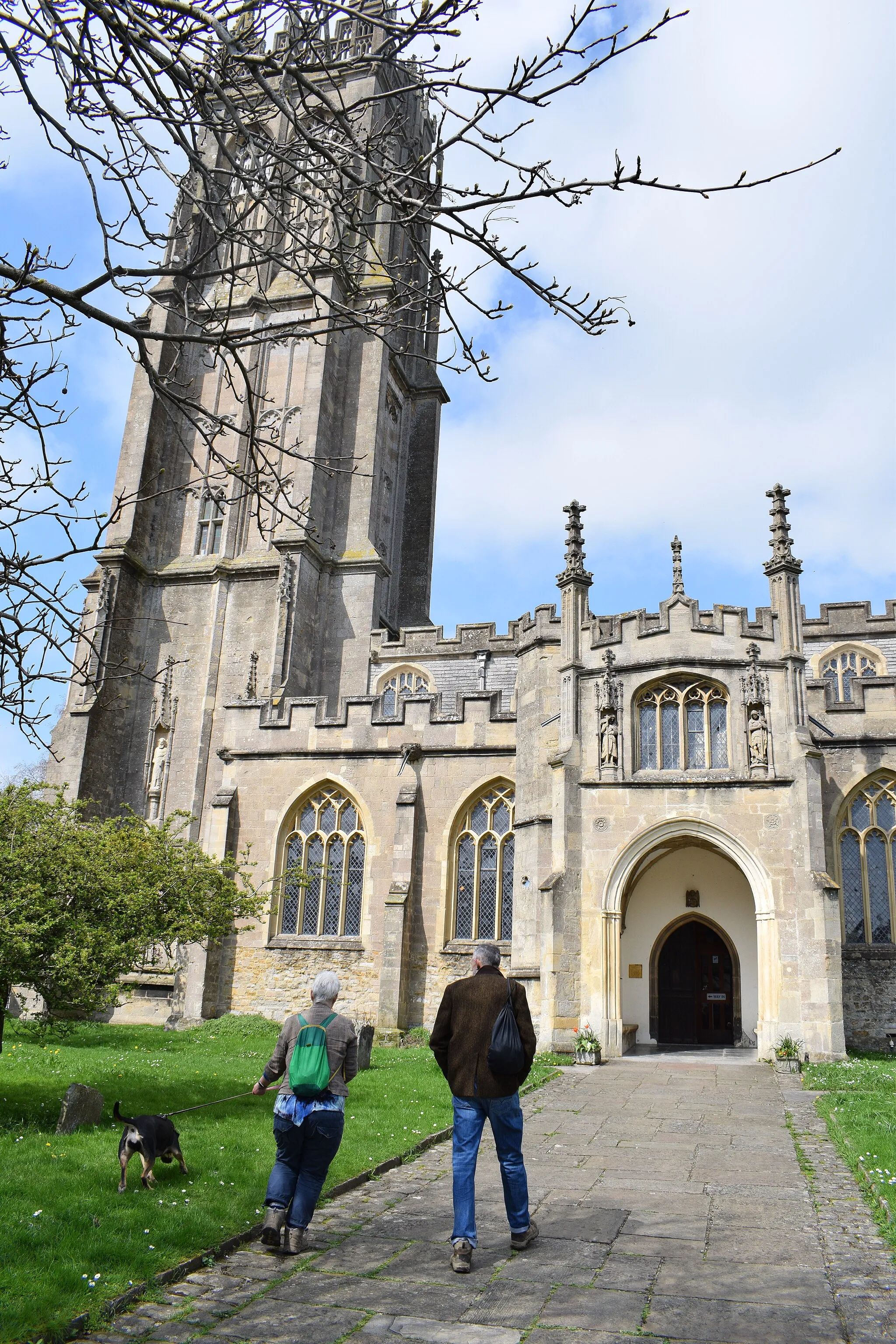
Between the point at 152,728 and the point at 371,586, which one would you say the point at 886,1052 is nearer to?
the point at 371,586

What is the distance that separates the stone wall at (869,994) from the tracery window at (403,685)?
12946 mm

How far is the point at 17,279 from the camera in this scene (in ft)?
14.2

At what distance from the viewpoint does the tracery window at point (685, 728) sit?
1644cm

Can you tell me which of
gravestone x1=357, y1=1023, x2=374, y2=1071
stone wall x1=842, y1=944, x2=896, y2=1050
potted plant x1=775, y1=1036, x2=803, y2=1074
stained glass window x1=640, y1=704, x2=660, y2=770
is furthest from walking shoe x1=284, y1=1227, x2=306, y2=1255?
stone wall x1=842, y1=944, x2=896, y2=1050

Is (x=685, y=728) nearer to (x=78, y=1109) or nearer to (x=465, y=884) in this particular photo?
(x=465, y=884)

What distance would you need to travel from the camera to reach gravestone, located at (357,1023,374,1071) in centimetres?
1342

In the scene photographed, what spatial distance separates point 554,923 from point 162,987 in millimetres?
10189

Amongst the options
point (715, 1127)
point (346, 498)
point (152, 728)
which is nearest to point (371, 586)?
point (346, 498)

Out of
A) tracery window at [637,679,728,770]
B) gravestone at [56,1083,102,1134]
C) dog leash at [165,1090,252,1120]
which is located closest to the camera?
gravestone at [56,1083,102,1134]

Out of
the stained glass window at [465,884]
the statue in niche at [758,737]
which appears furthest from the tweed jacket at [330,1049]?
the stained glass window at [465,884]

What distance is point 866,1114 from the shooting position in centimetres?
984

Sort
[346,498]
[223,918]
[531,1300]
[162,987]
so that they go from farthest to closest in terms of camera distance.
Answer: [346,498]
[162,987]
[223,918]
[531,1300]

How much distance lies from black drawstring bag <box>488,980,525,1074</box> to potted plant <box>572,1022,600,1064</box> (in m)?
10.0

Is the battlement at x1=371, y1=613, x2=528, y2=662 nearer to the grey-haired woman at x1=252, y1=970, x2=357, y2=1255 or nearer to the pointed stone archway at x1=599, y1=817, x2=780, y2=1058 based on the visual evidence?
the pointed stone archway at x1=599, y1=817, x2=780, y2=1058
